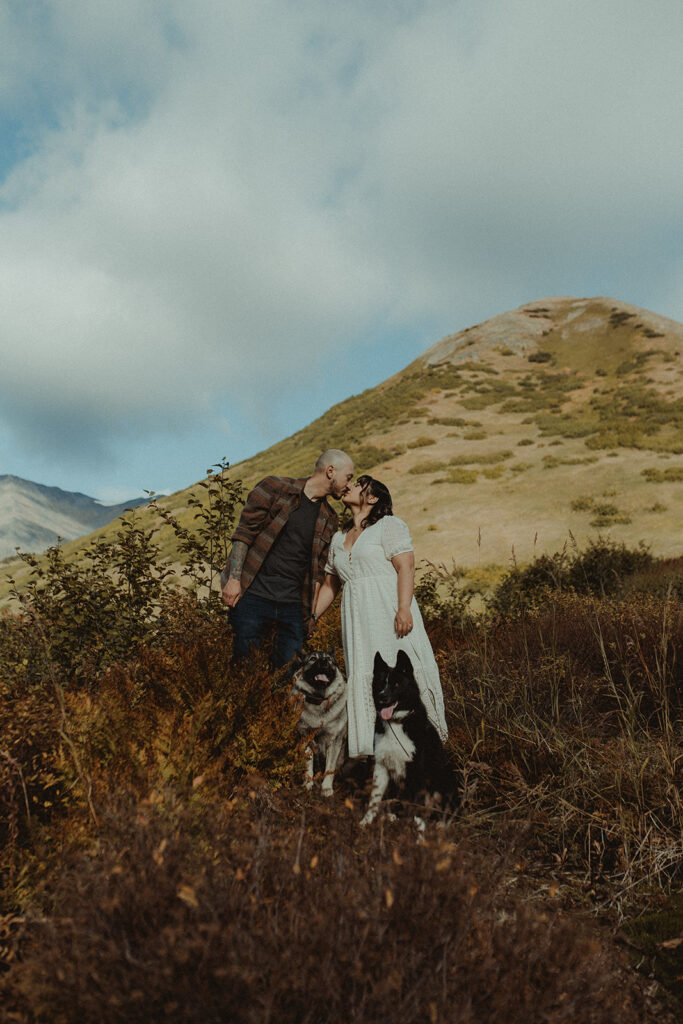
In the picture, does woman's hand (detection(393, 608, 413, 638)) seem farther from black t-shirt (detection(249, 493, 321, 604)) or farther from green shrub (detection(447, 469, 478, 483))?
green shrub (detection(447, 469, 478, 483))

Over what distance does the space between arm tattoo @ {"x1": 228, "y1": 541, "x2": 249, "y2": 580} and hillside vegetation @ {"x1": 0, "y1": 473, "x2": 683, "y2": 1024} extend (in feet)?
1.75

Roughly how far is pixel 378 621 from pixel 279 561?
97 centimetres

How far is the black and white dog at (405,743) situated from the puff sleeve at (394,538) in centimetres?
60

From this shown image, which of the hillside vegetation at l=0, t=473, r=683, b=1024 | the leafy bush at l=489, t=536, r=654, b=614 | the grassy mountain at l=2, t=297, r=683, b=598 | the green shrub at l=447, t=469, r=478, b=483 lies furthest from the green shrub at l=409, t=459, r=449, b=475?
the hillside vegetation at l=0, t=473, r=683, b=1024

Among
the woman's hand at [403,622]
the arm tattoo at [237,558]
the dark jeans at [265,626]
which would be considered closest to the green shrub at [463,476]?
the dark jeans at [265,626]

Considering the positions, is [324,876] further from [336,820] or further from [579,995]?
[579,995]

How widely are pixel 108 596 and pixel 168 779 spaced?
11.3 feet

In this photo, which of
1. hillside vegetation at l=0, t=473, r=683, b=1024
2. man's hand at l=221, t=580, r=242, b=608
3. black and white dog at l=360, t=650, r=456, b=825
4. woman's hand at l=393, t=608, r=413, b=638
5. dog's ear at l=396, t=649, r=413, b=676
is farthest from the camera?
man's hand at l=221, t=580, r=242, b=608

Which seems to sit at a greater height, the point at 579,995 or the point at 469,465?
the point at 469,465

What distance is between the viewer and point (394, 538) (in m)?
3.52

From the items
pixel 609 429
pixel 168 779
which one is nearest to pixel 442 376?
pixel 609 429

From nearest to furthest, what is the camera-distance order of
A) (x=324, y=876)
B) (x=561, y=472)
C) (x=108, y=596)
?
(x=324, y=876), (x=108, y=596), (x=561, y=472)

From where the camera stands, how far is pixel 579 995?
1.41 metres

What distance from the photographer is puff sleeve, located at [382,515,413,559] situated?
3494 mm
